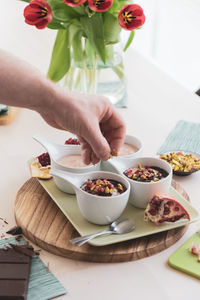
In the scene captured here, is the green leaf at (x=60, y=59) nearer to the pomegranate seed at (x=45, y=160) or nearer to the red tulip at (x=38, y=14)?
the red tulip at (x=38, y=14)

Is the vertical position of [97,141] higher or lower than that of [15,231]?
higher

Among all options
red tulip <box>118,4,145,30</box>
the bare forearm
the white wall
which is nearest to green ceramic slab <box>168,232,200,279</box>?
the bare forearm

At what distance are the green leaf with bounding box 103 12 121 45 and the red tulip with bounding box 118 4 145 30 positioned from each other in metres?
0.10

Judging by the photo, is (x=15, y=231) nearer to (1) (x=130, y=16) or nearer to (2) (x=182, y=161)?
(2) (x=182, y=161)

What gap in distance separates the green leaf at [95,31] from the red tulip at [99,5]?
0.08 m

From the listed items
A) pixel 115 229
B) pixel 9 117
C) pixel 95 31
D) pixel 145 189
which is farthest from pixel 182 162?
pixel 9 117

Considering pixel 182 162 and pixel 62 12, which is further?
pixel 62 12

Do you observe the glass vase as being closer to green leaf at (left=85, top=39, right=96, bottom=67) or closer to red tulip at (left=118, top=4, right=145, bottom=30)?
green leaf at (left=85, top=39, right=96, bottom=67)

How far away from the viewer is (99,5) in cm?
142

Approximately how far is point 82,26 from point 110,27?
4.0 inches

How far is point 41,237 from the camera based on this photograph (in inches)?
42.5

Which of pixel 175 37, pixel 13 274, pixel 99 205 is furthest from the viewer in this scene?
pixel 175 37

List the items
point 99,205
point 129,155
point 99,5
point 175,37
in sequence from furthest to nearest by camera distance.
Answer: point 175,37
point 99,5
point 129,155
point 99,205

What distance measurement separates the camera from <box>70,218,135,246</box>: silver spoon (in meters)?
1.03
